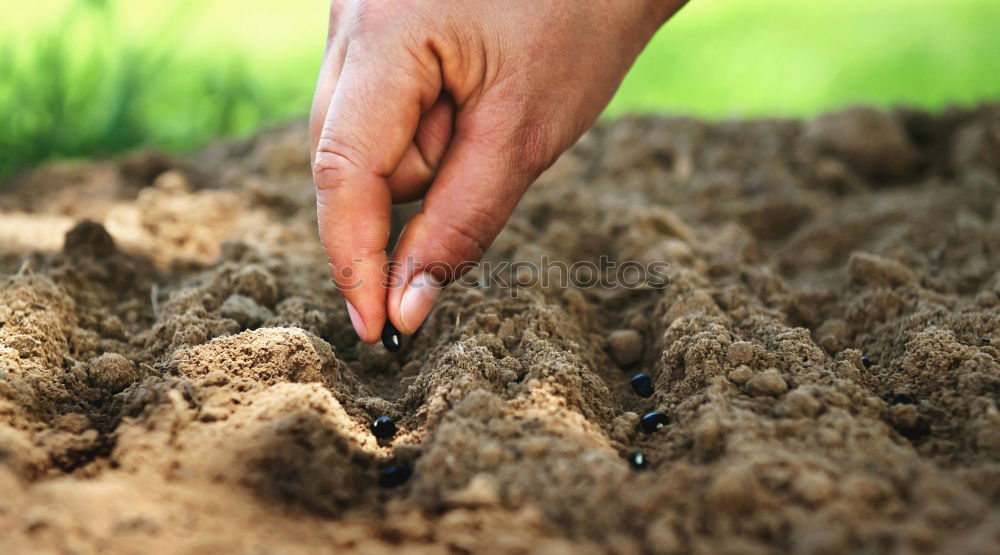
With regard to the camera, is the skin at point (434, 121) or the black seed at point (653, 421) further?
the skin at point (434, 121)

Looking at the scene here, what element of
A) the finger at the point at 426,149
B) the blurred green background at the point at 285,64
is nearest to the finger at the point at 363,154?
the finger at the point at 426,149

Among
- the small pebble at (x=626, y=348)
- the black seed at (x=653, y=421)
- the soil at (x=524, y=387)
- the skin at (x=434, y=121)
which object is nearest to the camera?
the soil at (x=524, y=387)

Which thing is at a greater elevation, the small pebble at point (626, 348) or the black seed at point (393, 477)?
the small pebble at point (626, 348)

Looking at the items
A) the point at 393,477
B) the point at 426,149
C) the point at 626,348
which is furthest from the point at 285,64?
the point at 393,477

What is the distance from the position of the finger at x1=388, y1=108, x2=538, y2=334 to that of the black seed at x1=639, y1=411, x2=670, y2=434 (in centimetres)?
53

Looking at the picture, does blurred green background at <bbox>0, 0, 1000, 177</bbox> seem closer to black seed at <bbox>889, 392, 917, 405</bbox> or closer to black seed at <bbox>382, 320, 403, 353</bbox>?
black seed at <bbox>382, 320, 403, 353</bbox>

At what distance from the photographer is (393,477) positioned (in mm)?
1318

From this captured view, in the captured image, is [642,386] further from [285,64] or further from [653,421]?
[285,64]

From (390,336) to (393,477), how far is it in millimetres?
463

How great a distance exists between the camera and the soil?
1.13m

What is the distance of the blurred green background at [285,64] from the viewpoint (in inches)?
140

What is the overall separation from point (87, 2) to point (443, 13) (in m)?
2.84

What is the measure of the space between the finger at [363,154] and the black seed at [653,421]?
2.01 feet

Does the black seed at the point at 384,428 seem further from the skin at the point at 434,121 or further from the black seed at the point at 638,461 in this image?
the black seed at the point at 638,461
